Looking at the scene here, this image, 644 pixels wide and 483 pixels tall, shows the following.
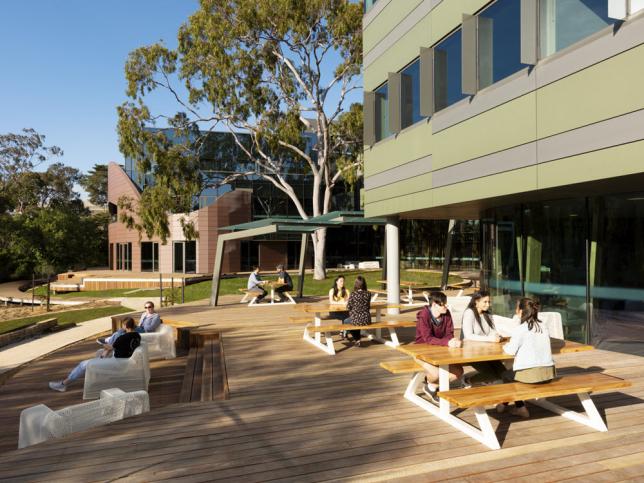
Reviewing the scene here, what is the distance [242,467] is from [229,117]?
26808 millimetres

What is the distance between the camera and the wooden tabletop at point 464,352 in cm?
518

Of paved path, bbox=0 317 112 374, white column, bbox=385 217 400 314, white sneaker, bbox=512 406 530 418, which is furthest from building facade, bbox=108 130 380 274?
white sneaker, bbox=512 406 530 418

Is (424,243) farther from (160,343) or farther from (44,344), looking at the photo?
(160,343)

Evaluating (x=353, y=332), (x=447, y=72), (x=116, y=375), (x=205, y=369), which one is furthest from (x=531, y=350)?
(x=447, y=72)

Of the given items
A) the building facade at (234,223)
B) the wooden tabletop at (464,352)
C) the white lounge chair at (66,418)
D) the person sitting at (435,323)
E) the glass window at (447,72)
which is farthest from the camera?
the building facade at (234,223)

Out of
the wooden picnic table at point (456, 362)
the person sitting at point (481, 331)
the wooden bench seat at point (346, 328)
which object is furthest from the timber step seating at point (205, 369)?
the person sitting at point (481, 331)

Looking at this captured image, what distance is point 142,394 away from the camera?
580 centimetres

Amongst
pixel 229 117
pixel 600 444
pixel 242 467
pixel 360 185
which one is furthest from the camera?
pixel 360 185

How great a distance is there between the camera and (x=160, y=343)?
10648 millimetres

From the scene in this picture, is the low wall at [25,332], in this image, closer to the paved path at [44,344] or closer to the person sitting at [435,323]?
the paved path at [44,344]

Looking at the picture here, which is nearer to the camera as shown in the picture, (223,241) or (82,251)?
(223,241)

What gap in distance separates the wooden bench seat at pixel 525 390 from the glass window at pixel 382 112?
9.29m

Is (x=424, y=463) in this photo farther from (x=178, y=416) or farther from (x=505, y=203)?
(x=505, y=203)

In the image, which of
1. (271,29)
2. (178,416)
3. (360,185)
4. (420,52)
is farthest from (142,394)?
(360,185)
